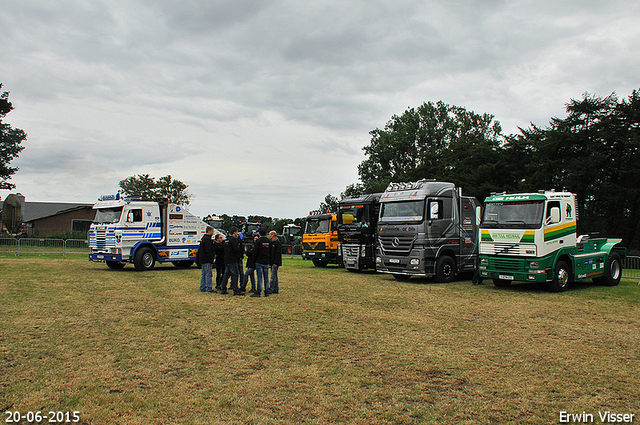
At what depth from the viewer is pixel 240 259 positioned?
13.8m

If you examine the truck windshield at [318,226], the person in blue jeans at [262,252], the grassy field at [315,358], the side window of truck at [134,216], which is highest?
the side window of truck at [134,216]

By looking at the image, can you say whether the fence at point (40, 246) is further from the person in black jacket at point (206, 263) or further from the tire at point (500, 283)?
the tire at point (500, 283)

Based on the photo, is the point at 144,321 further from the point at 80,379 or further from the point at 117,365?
the point at 80,379

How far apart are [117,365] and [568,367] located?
6.00 m

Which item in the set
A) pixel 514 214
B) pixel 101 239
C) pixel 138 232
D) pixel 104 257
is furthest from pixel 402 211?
pixel 101 239

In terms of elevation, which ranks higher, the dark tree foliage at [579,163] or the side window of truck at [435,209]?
the dark tree foliage at [579,163]

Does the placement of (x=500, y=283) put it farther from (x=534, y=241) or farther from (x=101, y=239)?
(x=101, y=239)

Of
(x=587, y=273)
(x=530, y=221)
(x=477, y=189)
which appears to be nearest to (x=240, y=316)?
(x=530, y=221)

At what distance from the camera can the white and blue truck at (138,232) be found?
1953 cm

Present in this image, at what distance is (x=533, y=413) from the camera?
15.8 feet

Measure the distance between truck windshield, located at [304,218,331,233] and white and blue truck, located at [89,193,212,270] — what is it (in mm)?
6348

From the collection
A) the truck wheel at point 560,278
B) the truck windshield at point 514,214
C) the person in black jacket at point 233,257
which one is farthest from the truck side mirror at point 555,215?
the person in black jacket at point 233,257

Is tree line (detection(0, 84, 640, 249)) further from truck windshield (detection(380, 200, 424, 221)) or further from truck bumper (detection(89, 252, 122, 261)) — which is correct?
truck bumper (detection(89, 252, 122, 261))

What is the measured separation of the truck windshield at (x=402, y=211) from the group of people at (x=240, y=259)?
211 inches
